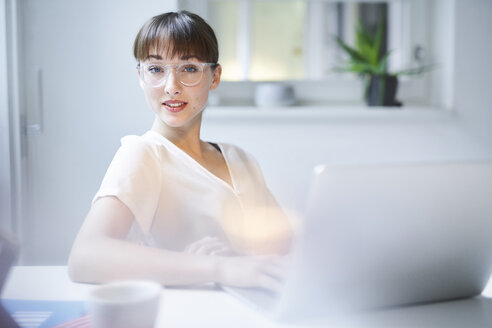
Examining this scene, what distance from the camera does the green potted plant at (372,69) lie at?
4.31 feet

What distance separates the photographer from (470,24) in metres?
1.38

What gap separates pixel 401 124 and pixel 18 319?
114 centimetres

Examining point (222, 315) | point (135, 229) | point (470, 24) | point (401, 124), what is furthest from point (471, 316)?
point (470, 24)

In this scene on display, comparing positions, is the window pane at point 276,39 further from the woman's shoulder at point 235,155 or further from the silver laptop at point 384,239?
the silver laptop at point 384,239

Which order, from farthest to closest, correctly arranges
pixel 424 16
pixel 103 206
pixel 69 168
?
pixel 424 16, pixel 69 168, pixel 103 206

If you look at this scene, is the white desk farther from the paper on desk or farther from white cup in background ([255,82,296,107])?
white cup in background ([255,82,296,107])

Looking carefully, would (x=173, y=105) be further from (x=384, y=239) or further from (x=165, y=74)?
(x=384, y=239)

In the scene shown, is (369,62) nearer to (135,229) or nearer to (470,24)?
(470,24)

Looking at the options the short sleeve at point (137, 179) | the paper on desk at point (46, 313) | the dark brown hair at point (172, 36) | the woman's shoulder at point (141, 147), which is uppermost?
the dark brown hair at point (172, 36)

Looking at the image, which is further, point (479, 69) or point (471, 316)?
point (479, 69)

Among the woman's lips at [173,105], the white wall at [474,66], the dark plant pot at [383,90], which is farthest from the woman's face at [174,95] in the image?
the white wall at [474,66]

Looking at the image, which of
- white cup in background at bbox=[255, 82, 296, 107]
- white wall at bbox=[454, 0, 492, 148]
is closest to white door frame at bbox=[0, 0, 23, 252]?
white cup in background at bbox=[255, 82, 296, 107]

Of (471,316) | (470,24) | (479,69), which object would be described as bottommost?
(471,316)

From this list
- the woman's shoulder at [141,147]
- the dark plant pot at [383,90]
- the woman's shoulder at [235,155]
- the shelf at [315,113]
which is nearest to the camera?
the woman's shoulder at [141,147]
